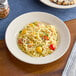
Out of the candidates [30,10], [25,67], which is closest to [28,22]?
[30,10]

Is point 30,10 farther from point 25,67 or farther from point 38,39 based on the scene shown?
point 25,67

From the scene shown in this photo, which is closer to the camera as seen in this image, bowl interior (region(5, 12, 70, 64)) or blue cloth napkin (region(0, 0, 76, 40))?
bowl interior (region(5, 12, 70, 64))

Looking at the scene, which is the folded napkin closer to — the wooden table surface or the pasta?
the wooden table surface

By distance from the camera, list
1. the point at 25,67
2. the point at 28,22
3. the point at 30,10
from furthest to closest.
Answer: the point at 30,10, the point at 28,22, the point at 25,67

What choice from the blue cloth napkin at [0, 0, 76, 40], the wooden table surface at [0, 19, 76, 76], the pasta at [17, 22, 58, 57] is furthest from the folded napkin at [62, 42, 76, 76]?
the blue cloth napkin at [0, 0, 76, 40]

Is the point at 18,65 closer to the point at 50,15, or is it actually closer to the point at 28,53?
the point at 28,53

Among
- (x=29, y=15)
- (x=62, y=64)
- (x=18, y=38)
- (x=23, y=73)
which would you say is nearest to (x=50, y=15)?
(x=29, y=15)
